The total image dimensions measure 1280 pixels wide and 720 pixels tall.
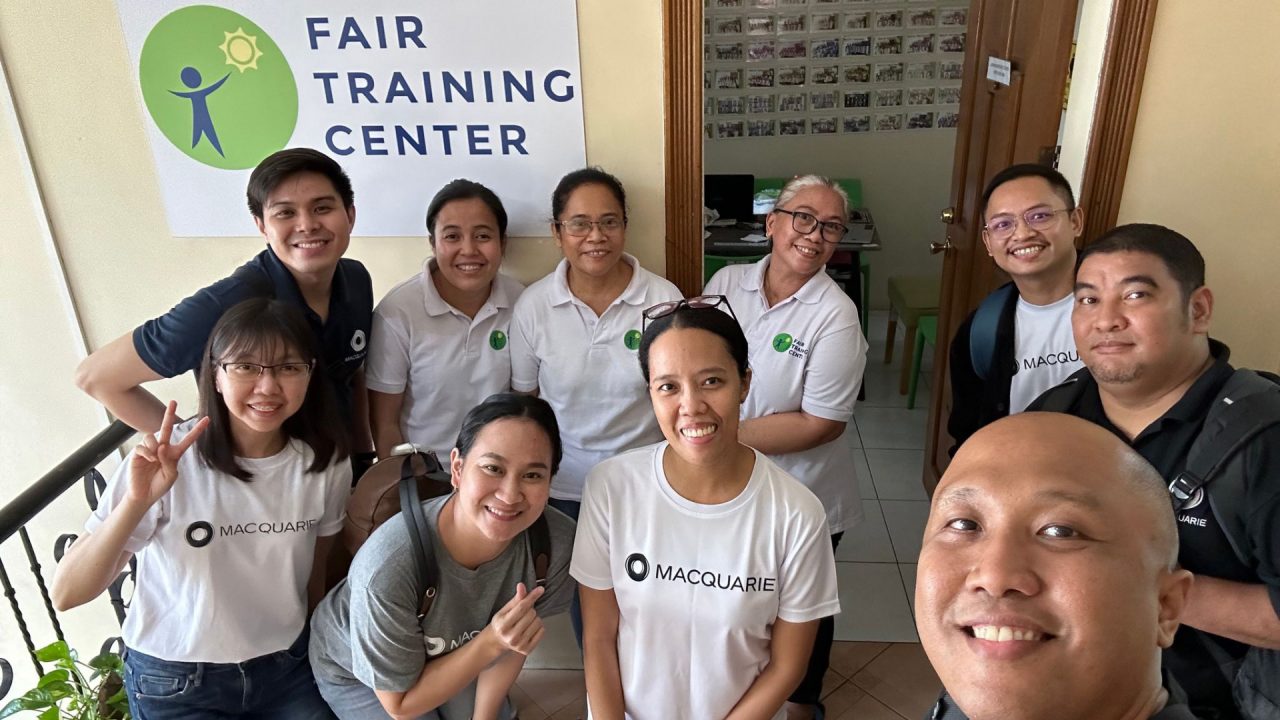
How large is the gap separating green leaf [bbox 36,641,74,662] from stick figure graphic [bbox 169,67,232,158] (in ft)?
4.43

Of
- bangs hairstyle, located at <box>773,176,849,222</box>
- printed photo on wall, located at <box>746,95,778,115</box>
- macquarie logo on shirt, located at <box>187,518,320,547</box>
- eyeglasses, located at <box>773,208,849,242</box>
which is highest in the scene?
printed photo on wall, located at <box>746,95,778,115</box>

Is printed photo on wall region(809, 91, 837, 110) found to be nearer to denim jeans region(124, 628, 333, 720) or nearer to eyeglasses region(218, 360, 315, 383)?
eyeglasses region(218, 360, 315, 383)

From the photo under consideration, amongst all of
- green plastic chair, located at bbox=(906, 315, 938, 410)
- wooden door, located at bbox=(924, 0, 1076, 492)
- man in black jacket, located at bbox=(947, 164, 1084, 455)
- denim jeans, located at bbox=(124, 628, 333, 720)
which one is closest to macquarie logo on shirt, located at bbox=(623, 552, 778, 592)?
denim jeans, located at bbox=(124, 628, 333, 720)

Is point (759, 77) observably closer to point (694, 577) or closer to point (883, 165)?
point (883, 165)

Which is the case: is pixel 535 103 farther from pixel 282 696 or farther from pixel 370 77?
pixel 282 696

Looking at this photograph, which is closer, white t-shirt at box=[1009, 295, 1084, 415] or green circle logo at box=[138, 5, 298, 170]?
white t-shirt at box=[1009, 295, 1084, 415]

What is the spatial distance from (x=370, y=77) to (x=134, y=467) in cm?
122

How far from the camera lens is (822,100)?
505 cm

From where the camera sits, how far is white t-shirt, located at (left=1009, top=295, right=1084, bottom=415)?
1.95 m

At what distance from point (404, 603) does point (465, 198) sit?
101 centimetres

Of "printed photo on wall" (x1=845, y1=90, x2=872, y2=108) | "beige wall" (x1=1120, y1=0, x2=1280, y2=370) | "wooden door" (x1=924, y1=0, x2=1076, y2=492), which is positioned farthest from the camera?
"printed photo on wall" (x1=845, y1=90, x2=872, y2=108)

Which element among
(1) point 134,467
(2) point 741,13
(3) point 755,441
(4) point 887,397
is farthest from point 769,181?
(1) point 134,467

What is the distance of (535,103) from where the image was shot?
222 centimetres

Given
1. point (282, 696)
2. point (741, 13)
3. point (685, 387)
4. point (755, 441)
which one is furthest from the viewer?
point (741, 13)
